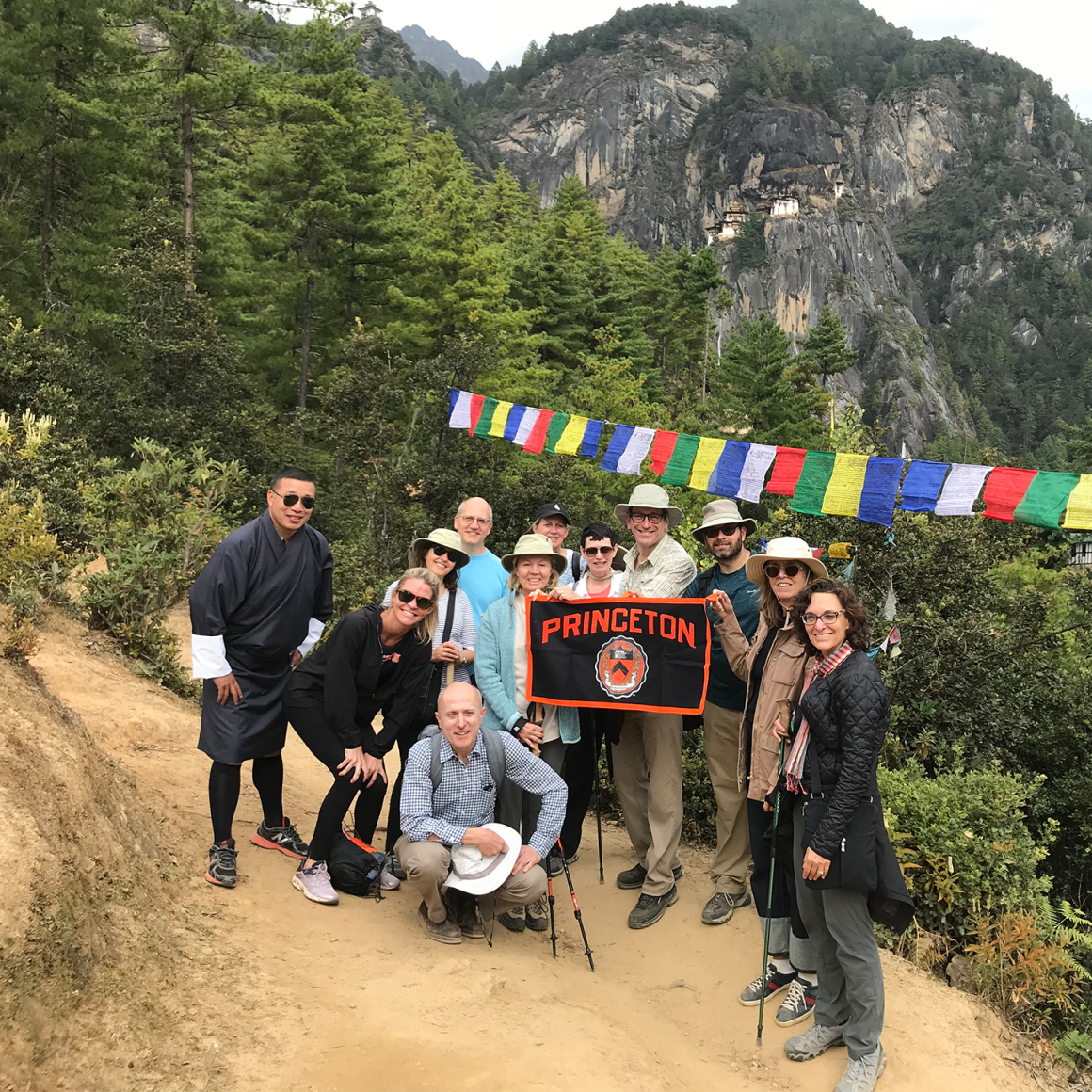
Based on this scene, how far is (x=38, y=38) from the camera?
17141 mm

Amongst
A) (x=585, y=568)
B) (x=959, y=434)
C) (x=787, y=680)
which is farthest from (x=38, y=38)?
(x=959, y=434)

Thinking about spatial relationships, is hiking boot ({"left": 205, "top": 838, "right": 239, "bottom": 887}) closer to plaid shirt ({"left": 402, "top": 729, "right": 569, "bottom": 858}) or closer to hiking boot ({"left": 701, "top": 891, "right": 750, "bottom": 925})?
plaid shirt ({"left": 402, "top": 729, "right": 569, "bottom": 858})

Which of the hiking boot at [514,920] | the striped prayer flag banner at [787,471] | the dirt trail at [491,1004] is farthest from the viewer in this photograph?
the striped prayer flag banner at [787,471]

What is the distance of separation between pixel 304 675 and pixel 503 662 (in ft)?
3.25

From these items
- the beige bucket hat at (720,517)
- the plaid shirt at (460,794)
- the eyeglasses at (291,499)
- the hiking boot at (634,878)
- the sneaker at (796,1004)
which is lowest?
the hiking boot at (634,878)

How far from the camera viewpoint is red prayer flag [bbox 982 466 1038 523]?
7293mm

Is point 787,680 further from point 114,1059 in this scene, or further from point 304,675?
point 114,1059

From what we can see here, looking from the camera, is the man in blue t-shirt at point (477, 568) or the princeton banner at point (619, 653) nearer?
the princeton banner at point (619, 653)

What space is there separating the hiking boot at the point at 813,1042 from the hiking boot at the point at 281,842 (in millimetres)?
2490

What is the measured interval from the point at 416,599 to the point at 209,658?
98 centimetres

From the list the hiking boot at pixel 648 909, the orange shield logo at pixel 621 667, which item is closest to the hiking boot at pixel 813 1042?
the hiking boot at pixel 648 909

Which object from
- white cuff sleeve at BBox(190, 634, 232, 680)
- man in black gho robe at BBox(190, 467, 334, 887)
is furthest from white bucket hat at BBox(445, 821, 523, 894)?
white cuff sleeve at BBox(190, 634, 232, 680)

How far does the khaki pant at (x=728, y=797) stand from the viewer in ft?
15.7

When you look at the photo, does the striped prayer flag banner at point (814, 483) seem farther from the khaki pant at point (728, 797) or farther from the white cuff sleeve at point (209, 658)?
the white cuff sleeve at point (209, 658)
